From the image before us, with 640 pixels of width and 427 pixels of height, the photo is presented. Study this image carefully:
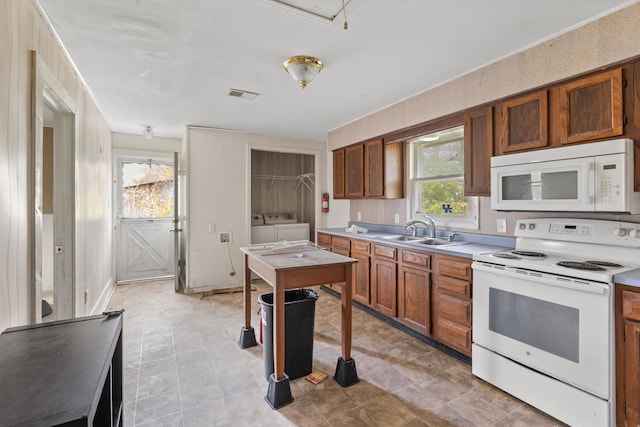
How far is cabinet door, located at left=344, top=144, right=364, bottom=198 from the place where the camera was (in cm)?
416

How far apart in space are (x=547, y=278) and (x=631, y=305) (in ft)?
1.20

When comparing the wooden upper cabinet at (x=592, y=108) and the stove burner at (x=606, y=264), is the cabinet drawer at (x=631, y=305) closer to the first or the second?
the stove burner at (x=606, y=264)

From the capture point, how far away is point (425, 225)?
136 inches

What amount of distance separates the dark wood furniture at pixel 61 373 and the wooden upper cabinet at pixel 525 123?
2.78m

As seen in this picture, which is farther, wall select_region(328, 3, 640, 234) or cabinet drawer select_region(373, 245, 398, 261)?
cabinet drawer select_region(373, 245, 398, 261)

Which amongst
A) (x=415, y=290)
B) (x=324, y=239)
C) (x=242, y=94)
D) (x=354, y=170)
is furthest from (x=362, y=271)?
(x=242, y=94)

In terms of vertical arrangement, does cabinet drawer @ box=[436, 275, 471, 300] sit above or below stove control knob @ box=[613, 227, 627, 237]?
below

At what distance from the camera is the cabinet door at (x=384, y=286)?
317 centimetres

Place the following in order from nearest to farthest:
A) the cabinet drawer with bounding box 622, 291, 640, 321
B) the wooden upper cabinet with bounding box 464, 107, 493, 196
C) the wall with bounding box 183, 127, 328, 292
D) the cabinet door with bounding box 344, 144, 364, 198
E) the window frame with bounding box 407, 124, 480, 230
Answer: the cabinet drawer with bounding box 622, 291, 640, 321
the wooden upper cabinet with bounding box 464, 107, 493, 196
the window frame with bounding box 407, 124, 480, 230
the cabinet door with bounding box 344, 144, 364, 198
the wall with bounding box 183, 127, 328, 292

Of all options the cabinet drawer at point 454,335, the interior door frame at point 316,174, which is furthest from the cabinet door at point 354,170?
the cabinet drawer at point 454,335

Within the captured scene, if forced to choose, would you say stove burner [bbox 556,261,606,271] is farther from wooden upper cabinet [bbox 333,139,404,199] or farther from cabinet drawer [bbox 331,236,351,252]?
cabinet drawer [bbox 331,236,351,252]

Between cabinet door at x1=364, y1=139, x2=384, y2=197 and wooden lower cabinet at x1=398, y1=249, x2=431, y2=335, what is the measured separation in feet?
3.61

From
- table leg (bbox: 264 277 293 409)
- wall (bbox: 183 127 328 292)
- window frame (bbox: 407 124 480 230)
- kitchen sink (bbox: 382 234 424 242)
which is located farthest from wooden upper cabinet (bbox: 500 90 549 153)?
wall (bbox: 183 127 328 292)

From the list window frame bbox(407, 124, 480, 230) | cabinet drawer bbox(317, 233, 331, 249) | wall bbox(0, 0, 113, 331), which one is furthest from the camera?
cabinet drawer bbox(317, 233, 331, 249)
